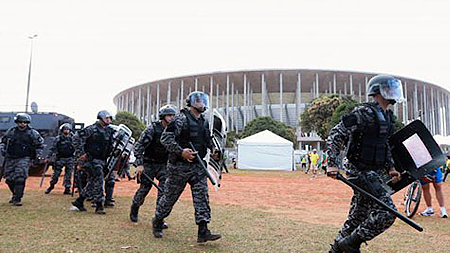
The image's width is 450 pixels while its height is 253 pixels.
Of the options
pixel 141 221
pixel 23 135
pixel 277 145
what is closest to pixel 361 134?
pixel 141 221

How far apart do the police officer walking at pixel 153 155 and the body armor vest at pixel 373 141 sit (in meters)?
3.18

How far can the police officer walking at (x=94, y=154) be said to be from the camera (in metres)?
7.24

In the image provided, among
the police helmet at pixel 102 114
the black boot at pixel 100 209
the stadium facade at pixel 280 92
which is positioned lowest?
the black boot at pixel 100 209

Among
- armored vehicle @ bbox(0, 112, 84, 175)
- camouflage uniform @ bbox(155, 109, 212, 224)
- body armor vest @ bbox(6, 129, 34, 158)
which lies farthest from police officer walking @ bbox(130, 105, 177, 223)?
armored vehicle @ bbox(0, 112, 84, 175)

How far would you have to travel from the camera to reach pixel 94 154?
7320 millimetres

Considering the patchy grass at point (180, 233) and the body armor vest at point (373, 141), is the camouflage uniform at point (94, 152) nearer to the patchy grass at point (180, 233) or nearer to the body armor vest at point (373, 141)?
the patchy grass at point (180, 233)

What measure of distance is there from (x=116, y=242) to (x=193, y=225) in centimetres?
160

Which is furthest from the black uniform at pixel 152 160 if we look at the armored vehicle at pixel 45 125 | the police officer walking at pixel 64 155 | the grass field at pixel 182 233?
the armored vehicle at pixel 45 125

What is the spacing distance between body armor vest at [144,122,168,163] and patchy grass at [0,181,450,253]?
3.56 feet

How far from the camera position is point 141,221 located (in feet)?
21.4

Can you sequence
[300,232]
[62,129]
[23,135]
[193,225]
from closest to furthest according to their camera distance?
[300,232] → [193,225] → [23,135] → [62,129]

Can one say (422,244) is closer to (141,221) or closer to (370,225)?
(370,225)

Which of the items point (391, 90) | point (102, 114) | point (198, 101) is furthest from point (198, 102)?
point (102, 114)

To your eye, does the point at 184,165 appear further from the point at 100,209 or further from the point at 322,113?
the point at 322,113
